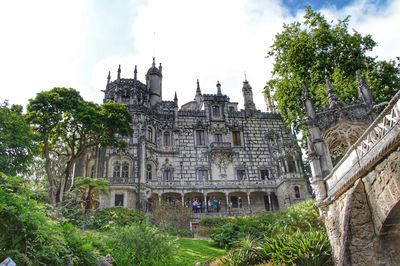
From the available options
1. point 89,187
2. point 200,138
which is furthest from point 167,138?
point 89,187

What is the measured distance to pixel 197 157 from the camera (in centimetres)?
3591

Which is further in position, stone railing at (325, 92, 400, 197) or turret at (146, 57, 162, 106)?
turret at (146, 57, 162, 106)

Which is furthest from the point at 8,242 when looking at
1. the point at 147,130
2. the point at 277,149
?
the point at 277,149

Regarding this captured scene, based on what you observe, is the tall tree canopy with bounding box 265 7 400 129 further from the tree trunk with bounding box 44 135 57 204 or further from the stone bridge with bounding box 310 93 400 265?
the tree trunk with bounding box 44 135 57 204

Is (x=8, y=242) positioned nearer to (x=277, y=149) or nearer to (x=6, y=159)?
(x=6, y=159)

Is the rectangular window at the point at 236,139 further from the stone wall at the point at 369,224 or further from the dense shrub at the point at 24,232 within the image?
the dense shrub at the point at 24,232

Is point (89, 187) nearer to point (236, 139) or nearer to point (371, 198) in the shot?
point (236, 139)

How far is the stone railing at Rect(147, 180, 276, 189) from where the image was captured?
3222cm

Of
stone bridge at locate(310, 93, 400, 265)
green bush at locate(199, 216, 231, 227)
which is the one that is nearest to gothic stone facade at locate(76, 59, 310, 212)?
green bush at locate(199, 216, 231, 227)

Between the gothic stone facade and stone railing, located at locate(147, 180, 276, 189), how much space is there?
10 centimetres

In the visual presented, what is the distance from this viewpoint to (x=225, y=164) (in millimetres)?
35969

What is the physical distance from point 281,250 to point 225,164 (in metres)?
23.8

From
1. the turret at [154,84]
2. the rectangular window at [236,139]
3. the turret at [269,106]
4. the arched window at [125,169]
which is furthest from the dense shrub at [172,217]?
the turret at [269,106]

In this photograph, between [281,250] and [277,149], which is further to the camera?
[277,149]
